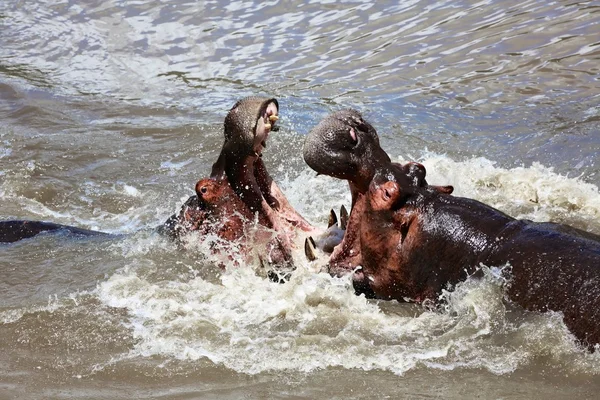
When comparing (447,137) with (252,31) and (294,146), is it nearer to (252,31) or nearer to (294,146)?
(294,146)

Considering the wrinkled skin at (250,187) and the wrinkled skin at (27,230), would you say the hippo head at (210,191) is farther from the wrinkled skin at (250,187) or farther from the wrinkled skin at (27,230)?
the wrinkled skin at (27,230)

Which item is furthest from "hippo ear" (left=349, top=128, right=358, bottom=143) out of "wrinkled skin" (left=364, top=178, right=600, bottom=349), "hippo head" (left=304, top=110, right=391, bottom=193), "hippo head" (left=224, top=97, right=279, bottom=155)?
"hippo head" (left=224, top=97, right=279, bottom=155)

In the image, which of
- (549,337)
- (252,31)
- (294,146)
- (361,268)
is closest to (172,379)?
(361,268)

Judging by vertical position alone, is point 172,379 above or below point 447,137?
above

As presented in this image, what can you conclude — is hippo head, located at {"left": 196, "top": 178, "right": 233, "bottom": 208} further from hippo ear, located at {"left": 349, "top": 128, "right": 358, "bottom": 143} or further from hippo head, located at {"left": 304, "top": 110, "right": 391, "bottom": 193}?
hippo ear, located at {"left": 349, "top": 128, "right": 358, "bottom": 143}

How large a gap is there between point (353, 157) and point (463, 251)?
712 millimetres

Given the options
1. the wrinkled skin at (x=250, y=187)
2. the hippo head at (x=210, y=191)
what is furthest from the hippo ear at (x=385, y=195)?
the hippo head at (x=210, y=191)

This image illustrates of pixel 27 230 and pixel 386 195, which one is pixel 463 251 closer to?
pixel 386 195

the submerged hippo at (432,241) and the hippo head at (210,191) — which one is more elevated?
the hippo head at (210,191)

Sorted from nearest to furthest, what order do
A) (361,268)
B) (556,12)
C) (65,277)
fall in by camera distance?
(361,268), (65,277), (556,12)

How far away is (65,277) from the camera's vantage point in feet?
20.2

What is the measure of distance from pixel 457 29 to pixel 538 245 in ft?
25.2

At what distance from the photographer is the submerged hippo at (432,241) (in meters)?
4.62

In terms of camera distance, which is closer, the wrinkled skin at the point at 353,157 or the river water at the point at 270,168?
the river water at the point at 270,168
